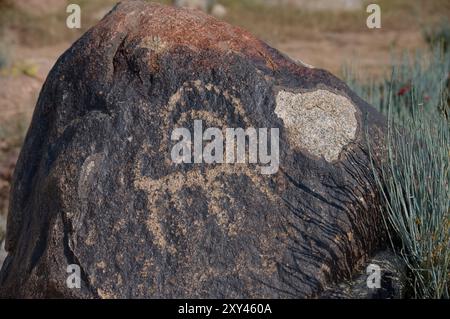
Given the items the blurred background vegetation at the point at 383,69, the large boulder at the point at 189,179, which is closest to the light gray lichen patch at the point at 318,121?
the large boulder at the point at 189,179

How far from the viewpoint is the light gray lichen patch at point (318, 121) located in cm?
290

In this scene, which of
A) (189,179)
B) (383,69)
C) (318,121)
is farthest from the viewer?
(383,69)

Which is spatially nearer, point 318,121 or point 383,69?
point 318,121

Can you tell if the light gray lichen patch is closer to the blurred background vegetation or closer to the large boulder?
the large boulder

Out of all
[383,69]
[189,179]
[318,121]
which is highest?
[383,69]

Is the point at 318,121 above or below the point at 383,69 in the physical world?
below

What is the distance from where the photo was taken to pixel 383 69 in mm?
8977

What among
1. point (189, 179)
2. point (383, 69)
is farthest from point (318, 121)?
point (383, 69)

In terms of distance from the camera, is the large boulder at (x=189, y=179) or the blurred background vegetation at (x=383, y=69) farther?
the blurred background vegetation at (x=383, y=69)

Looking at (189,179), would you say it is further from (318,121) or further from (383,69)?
(383,69)

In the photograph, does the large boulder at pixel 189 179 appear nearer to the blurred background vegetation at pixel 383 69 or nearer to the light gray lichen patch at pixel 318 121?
the light gray lichen patch at pixel 318 121

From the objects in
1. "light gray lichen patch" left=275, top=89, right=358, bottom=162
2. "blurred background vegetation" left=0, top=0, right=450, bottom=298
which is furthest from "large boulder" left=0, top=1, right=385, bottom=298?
"blurred background vegetation" left=0, top=0, right=450, bottom=298

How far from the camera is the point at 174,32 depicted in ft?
10.1

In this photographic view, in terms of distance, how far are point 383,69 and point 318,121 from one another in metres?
6.26
